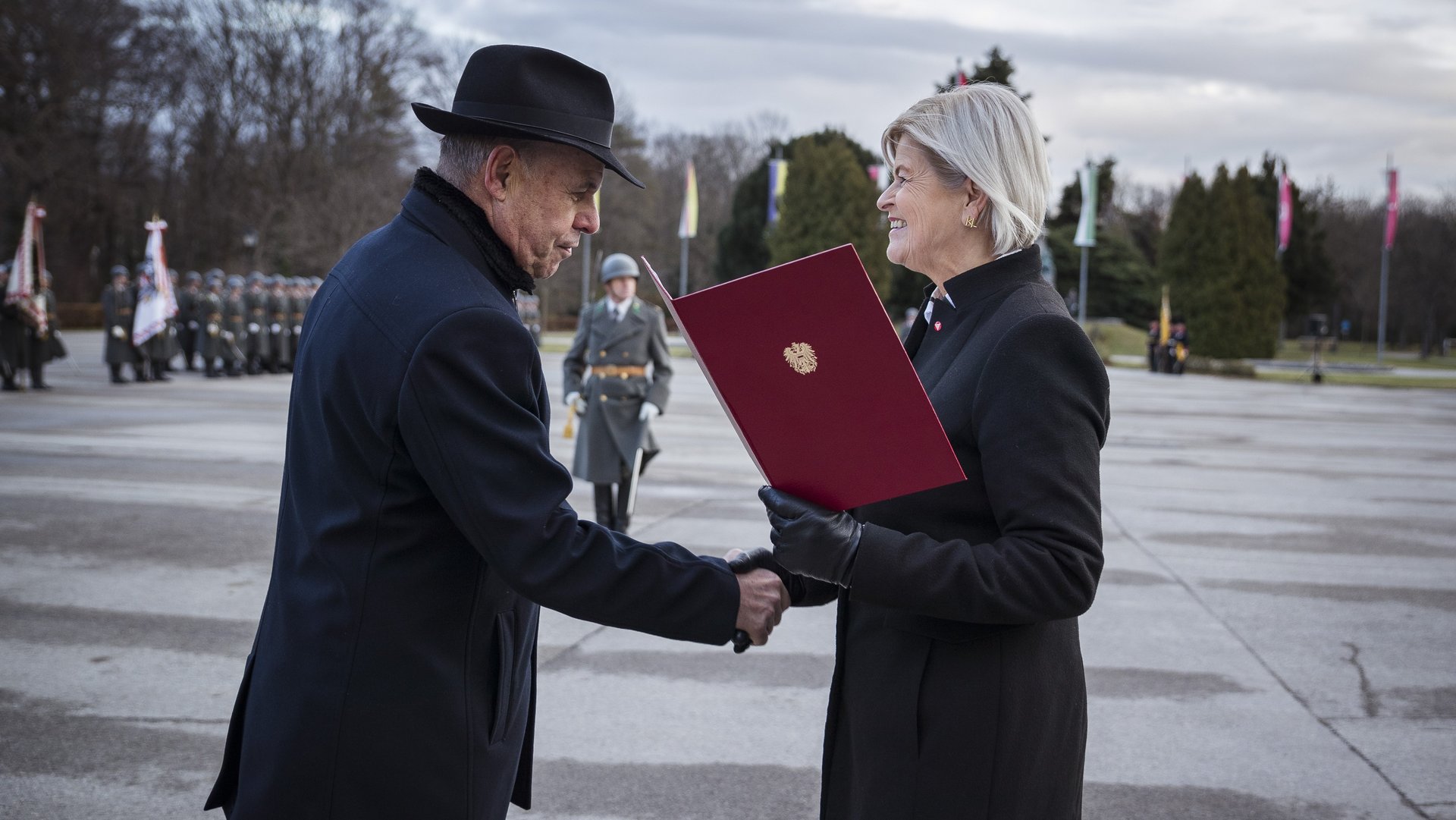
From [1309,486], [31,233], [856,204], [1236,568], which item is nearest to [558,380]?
[31,233]

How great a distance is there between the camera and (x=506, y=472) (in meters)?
2.04

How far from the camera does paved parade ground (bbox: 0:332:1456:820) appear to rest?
4.31m

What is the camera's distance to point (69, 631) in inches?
239

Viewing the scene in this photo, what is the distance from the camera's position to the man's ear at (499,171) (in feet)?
7.41

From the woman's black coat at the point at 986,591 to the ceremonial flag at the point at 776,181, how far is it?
152 feet

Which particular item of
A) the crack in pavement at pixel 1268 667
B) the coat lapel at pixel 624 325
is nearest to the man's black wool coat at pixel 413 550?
the crack in pavement at pixel 1268 667

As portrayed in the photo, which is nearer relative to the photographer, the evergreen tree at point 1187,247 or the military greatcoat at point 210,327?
the military greatcoat at point 210,327

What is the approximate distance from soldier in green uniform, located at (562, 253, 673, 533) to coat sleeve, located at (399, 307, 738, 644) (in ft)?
22.2

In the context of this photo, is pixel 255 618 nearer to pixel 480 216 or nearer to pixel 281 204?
pixel 480 216

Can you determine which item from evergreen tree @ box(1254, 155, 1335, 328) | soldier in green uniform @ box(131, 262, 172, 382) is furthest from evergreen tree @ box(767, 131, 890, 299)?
soldier in green uniform @ box(131, 262, 172, 382)

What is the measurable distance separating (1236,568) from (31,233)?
66.2 feet

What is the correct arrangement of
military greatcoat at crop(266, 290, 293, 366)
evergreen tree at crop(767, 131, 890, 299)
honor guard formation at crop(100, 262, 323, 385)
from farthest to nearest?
evergreen tree at crop(767, 131, 890, 299) < military greatcoat at crop(266, 290, 293, 366) < honor guard formation at crop(100, 262, 323, 385)

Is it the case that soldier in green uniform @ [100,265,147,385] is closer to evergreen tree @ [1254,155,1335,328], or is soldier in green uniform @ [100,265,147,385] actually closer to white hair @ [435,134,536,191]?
white hair @ [435,134,536,191]

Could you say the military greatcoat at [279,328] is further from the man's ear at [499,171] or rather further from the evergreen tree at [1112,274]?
the evergreen tree at [1112,274]
